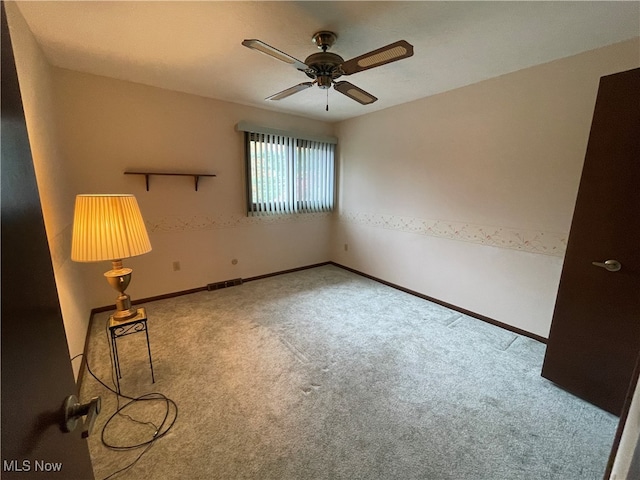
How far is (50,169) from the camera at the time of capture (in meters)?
1.98

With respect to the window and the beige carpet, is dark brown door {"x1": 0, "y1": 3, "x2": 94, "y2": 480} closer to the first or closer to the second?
the beige carpet

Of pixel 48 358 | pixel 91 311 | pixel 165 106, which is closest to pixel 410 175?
pixel 165 106

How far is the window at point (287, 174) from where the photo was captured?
12.1 ft

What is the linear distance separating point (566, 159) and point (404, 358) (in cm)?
211

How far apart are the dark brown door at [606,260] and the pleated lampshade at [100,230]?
9.01 ft

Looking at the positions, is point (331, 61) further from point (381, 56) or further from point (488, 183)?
point (488, 183)

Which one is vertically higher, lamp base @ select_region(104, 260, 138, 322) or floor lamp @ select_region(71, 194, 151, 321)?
floor lamp @ select_region(71, 194, 151, 321)

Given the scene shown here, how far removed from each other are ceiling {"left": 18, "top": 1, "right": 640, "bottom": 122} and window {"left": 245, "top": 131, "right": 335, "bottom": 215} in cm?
114

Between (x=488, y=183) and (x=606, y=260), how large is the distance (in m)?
1.26

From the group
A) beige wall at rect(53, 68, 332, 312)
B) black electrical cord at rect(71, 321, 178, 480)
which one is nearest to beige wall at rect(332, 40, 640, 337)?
beige wall at rect(53, 68, 332, 312)

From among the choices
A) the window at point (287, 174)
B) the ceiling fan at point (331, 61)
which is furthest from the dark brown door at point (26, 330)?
the window at point (287, 174)

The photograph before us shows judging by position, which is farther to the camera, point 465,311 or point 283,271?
point 283,271

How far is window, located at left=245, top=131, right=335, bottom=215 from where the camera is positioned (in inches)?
145

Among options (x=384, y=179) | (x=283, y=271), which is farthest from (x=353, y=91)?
(x=283, y=271)
